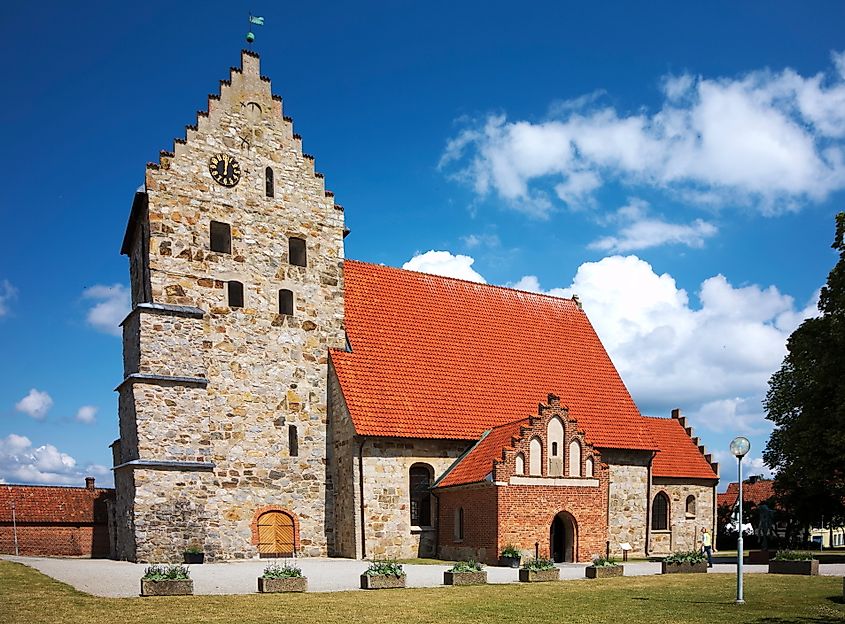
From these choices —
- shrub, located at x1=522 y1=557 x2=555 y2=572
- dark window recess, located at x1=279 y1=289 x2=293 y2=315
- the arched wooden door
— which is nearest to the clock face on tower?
dark window recess, located at x1=279 y1=289 x2=293 y2=315

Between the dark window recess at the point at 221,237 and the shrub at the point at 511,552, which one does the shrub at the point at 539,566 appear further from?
the dark window recess at the point at 221,237

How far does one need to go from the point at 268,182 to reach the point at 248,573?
15.0 meters

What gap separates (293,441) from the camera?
2931cm

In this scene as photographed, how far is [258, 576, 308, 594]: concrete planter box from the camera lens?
59.1 ft

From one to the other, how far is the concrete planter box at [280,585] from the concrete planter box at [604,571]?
29.8 feet

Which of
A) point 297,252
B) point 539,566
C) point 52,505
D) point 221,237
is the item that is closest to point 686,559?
point 539,566

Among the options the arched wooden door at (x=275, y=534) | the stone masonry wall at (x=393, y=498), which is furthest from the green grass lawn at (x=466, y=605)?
the stone masonry wall at (x=393, y=498)

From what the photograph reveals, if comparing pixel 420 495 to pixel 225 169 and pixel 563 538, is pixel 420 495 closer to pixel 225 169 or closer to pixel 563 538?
pixel 563 538

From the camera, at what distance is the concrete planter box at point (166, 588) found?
670 inches

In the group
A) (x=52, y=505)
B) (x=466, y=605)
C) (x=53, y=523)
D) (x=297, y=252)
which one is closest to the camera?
(x=466, y=605)

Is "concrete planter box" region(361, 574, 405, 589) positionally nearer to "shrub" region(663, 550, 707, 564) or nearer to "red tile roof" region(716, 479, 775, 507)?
"shrub" region(663, 550, 707, 564)

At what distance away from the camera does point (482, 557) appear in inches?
1039

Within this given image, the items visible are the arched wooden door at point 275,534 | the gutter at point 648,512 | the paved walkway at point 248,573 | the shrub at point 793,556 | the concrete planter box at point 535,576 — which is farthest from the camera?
the gutter at point 648,512

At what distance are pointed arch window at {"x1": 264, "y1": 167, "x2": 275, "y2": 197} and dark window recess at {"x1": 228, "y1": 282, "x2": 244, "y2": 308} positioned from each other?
3.93 metres
